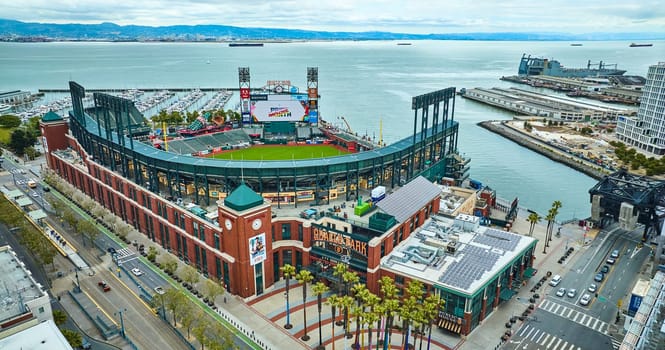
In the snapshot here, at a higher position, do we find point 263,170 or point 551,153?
point 263,170

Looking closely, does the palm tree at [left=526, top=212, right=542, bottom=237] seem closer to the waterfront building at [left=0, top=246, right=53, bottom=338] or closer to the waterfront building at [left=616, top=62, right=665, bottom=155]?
the waterfront building at [left=0, top=246, right=53, bottom=338]

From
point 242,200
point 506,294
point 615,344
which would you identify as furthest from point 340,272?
point 615,344

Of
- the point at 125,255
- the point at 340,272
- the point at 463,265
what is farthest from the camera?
the point at 125,255

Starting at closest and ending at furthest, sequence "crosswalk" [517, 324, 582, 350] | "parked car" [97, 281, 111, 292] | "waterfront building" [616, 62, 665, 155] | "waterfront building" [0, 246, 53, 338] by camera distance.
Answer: "waterfront building" [0, 246, 53, 338] → "crosswalk" [517, 324, 582, 350] → "parked car" [97, 281, 111, 292] → "waterfront building" [616, 62, 665, 155]

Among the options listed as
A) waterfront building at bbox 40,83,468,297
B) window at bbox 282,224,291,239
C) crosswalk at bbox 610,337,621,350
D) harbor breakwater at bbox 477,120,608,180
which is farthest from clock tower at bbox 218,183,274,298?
harbor breakwater at bbox 477,120,608,180

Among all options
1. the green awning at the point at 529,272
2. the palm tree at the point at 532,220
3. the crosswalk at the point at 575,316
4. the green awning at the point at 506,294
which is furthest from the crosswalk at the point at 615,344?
the palm tree at the point at 532,220

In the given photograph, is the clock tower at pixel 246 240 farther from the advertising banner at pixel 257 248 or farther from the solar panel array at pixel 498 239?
the solar panel array at pixel 498 239

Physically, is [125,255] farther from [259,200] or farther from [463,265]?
[463,265]
